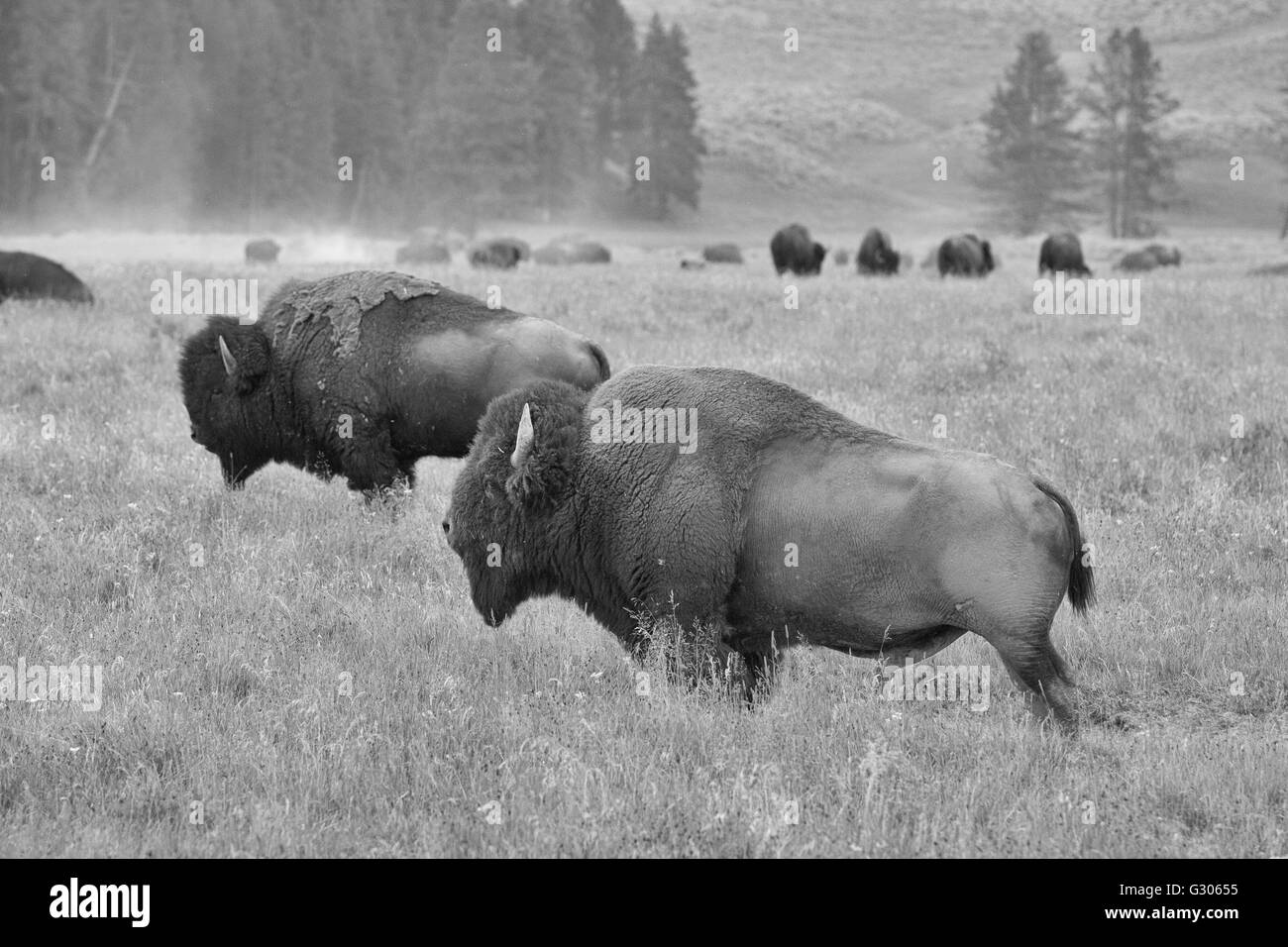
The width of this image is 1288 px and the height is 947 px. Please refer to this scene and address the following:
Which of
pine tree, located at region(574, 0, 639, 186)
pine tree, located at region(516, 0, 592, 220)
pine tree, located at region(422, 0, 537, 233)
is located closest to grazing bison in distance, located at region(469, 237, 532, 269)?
pine tree, located at region(422, 0, 537, 233)

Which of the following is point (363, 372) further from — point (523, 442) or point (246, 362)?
point (523, 442)

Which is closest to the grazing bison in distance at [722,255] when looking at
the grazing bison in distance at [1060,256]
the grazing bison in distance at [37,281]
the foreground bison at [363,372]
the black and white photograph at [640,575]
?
the grazing bison in distance at [1060,256]

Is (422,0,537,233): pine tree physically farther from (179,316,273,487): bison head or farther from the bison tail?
the bison tail

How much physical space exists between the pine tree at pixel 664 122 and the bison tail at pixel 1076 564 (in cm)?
7239

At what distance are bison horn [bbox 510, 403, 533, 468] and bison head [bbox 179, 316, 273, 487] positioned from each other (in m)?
4.12

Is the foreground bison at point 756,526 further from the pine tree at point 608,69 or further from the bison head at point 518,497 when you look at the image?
the pine tree at point 608,69

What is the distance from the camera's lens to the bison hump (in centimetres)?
963

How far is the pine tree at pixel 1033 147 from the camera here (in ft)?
237

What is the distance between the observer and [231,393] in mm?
9812

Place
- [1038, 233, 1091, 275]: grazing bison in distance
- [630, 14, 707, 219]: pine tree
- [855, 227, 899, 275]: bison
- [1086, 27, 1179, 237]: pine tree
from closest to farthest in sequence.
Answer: [855, 227, 899, 275]: bison, [1038, 233, 1091, 275]: grazing bison in distance, [1086, 27, 1179, 237]: pine tree, [630, 14, 707, 219]: pine tree

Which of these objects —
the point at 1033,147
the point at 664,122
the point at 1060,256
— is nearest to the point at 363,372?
the point at 1060,256

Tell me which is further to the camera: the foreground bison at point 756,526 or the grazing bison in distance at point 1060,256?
the grazing bison in distance at point 1060,256

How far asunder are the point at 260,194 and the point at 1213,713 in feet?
227
